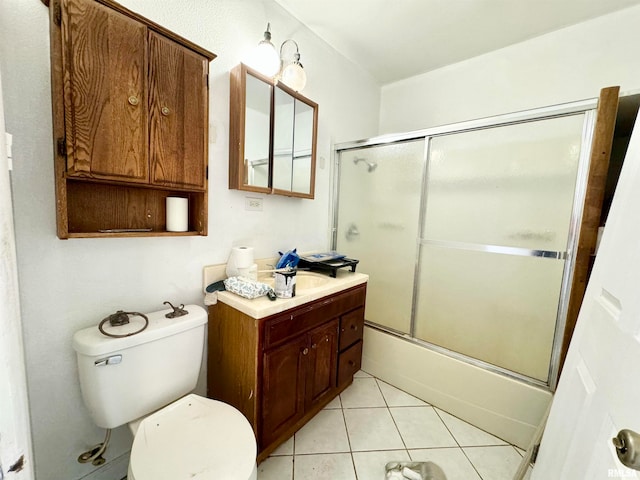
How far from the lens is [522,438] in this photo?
4.57 ft

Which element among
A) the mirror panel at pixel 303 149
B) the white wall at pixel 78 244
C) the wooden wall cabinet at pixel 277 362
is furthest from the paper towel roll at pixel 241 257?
the mirror panel at pixel 303 149

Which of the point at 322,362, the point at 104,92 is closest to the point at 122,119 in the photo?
the point at 104,92

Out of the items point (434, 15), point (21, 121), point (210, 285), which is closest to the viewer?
point (21, 121)

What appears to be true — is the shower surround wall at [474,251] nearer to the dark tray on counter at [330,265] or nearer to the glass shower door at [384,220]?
the glass shower door at [384,220]

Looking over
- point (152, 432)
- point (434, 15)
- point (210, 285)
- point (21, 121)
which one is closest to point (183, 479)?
point (152, 432)

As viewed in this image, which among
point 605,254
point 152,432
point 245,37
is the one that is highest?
point 245,37

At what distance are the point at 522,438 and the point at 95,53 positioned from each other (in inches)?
102

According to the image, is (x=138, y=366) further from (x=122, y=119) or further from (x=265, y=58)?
(x=265, y=58)

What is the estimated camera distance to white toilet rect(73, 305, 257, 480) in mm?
762

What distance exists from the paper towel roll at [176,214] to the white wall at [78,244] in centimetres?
9

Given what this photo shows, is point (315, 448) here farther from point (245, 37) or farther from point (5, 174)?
point (245, 37)

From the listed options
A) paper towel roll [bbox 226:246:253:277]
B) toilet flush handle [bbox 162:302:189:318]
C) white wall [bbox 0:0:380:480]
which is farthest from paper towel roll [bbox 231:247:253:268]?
toilet flush handle [bbox 162:302:189:318]

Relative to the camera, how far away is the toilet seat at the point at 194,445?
74 cm

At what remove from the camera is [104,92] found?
863 millimetres
